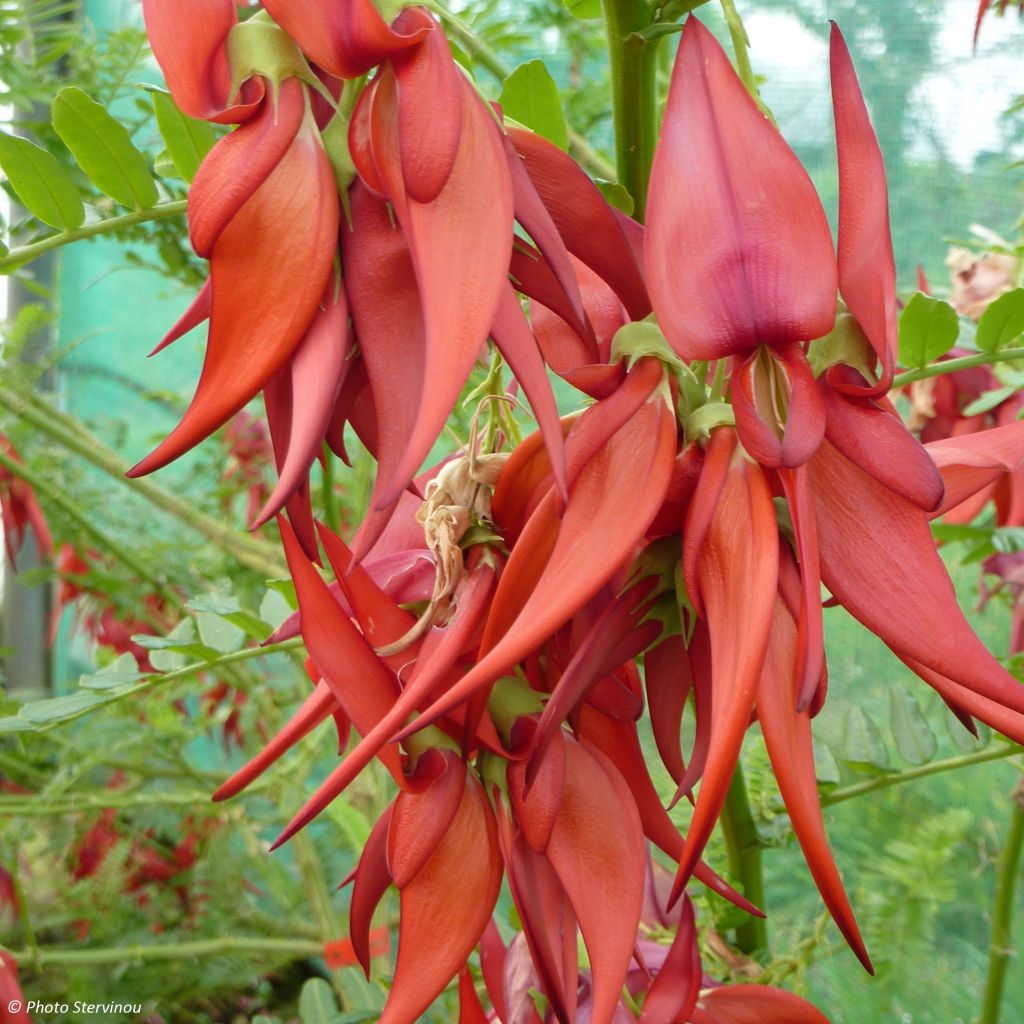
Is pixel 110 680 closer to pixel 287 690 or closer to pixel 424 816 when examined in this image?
pixel 424 816

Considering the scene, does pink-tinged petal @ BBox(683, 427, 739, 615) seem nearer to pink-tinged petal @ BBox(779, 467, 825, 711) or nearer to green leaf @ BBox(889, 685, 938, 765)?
pink-tinged petal @ BBox(779, 467, 825, 711)

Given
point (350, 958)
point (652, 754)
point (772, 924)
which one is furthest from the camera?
point (772, 924)

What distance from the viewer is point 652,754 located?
39.6 inches

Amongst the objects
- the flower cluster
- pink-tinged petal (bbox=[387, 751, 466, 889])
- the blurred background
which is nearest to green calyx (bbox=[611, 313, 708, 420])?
the flower cluster

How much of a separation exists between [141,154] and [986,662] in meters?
0.37

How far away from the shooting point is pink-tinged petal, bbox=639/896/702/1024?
387 millimetres

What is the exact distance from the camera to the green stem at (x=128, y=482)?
1.03 m

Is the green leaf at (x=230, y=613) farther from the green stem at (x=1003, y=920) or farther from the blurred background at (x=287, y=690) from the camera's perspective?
the green stem at (x=1003, y=920)

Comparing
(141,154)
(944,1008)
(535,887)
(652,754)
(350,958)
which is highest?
(141,154)

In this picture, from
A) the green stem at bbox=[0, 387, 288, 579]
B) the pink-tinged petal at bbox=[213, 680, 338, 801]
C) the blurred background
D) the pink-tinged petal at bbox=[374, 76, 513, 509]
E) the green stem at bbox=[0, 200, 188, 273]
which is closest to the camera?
the pink-tinged petal at bbox=[374, 76, 513, 509]

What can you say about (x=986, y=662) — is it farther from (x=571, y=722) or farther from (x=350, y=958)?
(x=350, y=958)

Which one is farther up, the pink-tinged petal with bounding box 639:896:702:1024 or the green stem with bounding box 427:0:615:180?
the green stem with bounding box 427:0:615:180

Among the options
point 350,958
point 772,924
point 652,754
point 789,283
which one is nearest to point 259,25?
point 789,283

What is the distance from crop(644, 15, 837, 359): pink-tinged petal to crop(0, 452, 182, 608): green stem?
0.87 metres
